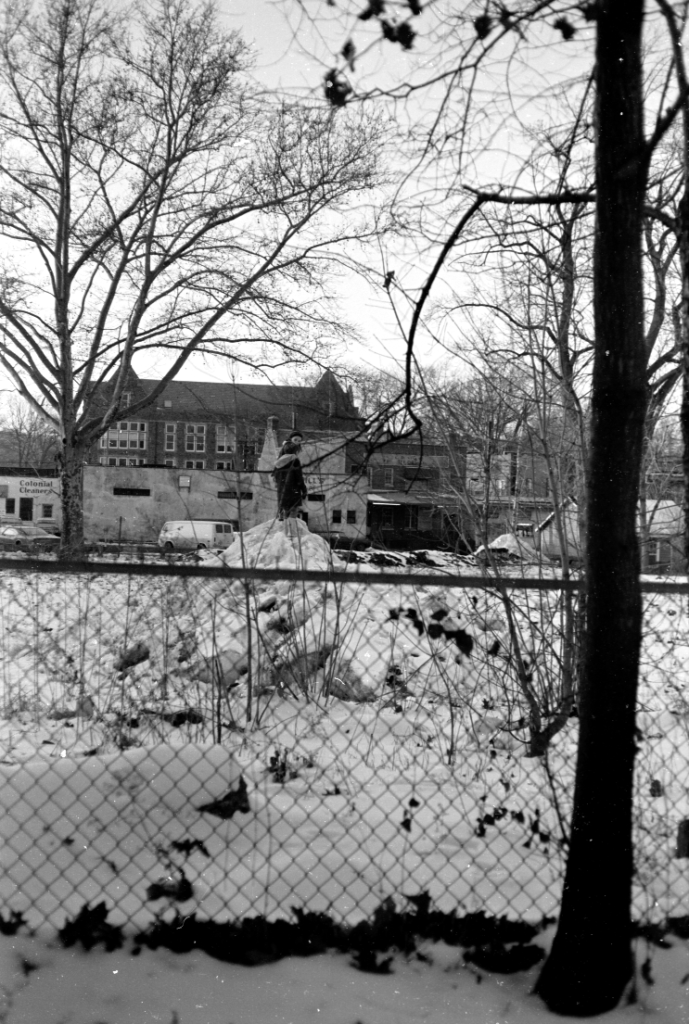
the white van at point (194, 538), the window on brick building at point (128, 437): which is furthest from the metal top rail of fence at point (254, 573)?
the window on brick building at point (128, 437)

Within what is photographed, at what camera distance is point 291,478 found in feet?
12.2

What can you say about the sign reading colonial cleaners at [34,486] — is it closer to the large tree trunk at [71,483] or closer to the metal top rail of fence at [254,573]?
the large tree trunk at [71,483]

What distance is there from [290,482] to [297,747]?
47.6 inches

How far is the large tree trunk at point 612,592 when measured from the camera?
79.9 inches

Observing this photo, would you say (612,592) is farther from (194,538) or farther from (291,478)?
(194,538)

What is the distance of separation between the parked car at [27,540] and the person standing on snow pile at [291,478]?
1.08 m

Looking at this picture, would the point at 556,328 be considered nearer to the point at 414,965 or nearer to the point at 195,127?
the point at 414,965

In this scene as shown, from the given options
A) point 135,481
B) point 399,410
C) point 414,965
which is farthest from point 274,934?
point 135,481

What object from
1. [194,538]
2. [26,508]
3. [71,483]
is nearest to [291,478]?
[194,538]

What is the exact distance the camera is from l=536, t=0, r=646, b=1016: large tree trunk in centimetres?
203

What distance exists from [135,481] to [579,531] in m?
25.9

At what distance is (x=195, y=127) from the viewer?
1752cm

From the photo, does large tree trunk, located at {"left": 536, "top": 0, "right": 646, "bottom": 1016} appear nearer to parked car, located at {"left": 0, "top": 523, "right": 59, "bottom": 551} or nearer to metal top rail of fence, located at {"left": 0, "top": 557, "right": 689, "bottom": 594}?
metal top rail of fence, located at {"left": 0, "top": 557, "right": 689, "bottom": 594}

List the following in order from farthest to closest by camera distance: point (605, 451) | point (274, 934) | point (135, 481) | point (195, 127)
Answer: point (135, 481)
point (195, 127)
point (274, 934)
point (605, 451)
